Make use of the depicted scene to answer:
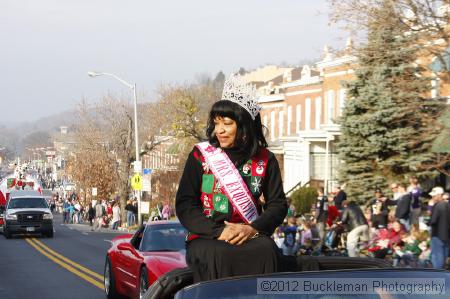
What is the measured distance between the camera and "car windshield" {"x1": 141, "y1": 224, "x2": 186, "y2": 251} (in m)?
13.0

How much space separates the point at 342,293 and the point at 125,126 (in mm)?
61618

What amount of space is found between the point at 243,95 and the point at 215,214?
0.74 metres

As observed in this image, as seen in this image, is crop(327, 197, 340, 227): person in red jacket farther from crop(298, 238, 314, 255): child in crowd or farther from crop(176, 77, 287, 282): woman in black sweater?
crop(176, 77, 287, 282): woman in black sweater

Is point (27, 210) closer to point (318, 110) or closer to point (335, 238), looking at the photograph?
point (335, 238)

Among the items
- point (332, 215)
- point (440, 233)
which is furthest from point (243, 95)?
point (332, 215)

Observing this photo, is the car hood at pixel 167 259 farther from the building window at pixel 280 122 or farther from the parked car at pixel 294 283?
the building window at pixel 280 122

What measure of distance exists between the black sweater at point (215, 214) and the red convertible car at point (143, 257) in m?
6.60

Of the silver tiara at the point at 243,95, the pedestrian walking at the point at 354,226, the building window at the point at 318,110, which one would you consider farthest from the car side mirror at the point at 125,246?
the building window at the point at 318,110

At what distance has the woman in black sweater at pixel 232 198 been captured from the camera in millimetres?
4836

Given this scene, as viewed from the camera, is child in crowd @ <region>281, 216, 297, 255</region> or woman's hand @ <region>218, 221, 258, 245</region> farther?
child in crowd @ <region>281, 216, 297, 255</region>

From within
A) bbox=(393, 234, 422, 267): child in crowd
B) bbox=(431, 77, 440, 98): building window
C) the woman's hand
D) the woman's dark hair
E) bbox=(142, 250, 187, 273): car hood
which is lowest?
bbox=(393, 234, 422, 267): child in crowd

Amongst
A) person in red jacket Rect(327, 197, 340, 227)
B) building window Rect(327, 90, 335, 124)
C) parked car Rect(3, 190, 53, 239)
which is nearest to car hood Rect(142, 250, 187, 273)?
person in red jacket Rect(327, 197, 340, 227)

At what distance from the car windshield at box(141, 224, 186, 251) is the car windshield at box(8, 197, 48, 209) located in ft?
78.5

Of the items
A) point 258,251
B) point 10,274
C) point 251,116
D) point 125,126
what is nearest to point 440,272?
point 258,251
